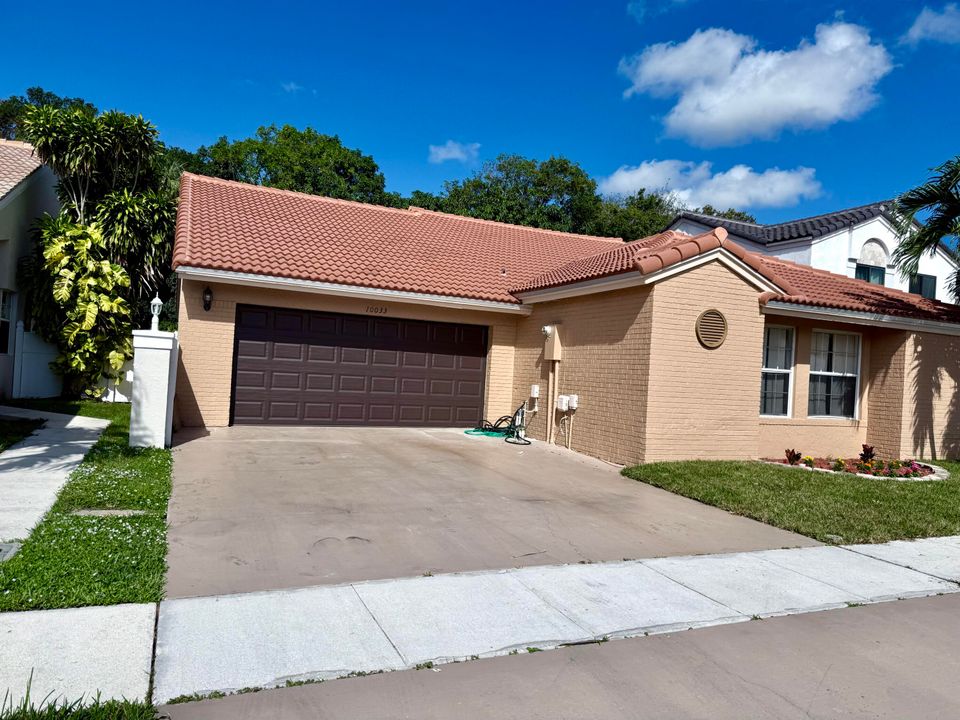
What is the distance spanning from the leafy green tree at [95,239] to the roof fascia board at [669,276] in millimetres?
9625

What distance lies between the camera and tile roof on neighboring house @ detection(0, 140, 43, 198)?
1492 cm

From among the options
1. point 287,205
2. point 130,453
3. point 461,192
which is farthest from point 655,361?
point 461,192

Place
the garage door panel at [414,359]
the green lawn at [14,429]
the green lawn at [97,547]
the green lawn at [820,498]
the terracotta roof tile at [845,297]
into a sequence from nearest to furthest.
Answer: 1. the green lawn at [97,547]
2. the green lawn at [820,498]
3. the green lawn at [14,429]
4. the terracotta roof tile at [845,297]
5. the garage door panel at [414,359]

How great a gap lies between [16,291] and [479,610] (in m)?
15.1

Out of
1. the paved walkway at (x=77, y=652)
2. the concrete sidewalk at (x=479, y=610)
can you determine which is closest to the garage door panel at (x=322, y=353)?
the concrete sidewalk at (x=479, y=610)

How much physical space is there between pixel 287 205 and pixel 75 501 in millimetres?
11613

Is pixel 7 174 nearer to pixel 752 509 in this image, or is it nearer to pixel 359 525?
pixel 359 525

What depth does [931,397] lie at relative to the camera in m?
14.5

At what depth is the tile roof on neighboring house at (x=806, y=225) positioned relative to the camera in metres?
25.4

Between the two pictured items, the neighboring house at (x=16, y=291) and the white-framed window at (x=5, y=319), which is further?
the white-framed window at (x=5, y=319)

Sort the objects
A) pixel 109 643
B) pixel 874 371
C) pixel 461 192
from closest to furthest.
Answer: pixel 109 643, pixel 874 371, pixel 461 192

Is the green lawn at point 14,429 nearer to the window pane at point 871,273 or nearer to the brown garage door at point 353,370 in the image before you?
the brown garage door at point 353,370

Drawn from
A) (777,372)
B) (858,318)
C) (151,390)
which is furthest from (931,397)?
(151,390)

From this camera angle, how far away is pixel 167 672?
371 centimetres
